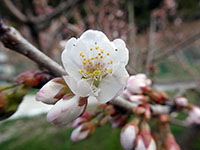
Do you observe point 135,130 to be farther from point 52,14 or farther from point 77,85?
point 52,14

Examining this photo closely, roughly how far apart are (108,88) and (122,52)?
0.13 meters

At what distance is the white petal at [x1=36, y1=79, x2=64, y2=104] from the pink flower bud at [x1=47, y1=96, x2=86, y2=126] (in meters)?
0.04

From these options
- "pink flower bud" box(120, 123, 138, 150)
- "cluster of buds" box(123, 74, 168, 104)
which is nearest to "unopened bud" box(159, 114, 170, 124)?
"cluster of buds" box(123, 74, 168, 104)

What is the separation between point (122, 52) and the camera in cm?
61

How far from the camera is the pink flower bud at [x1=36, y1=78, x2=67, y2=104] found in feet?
1.89

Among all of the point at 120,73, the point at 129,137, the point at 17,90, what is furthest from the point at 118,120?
the point at 17,90

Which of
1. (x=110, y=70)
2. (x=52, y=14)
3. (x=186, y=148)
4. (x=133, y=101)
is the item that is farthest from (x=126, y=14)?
(x=110, y=70)

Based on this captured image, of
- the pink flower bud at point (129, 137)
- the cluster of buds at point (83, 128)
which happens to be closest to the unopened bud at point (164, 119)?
the pink flower bud at point (129, 137)

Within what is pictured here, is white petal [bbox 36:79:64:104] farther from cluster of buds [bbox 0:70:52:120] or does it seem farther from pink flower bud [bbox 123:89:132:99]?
pink flower bud [bbox 123:89:132:99]

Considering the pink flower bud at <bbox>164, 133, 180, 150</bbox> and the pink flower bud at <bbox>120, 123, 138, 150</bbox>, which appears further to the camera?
the pink flower bud at <bbox>164, 133, 180, 150</bbox>

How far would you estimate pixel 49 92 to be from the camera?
1.91 ft

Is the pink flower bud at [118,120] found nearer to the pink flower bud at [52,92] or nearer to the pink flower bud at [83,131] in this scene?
the pink flower bud at [83,131]

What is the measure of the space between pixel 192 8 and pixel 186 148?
164 inches

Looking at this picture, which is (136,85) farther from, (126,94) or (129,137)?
(129,137)
